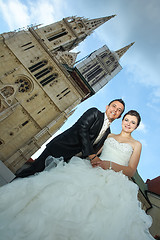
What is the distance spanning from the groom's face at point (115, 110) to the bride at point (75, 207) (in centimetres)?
125

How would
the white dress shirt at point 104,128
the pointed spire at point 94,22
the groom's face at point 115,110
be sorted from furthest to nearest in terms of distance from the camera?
the pointed spire at point 94,22
the white dress shirt at point 104,128
the groom's face at point 115,110

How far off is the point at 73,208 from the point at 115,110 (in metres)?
2.23

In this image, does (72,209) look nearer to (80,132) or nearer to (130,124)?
(80,132)

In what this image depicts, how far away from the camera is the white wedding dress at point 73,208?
55.7 inches

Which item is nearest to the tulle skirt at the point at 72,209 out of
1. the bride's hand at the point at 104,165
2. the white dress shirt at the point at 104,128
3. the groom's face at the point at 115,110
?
the bride's hand at the point at 104,165

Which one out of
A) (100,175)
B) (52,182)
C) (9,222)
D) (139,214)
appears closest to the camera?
(9,222)

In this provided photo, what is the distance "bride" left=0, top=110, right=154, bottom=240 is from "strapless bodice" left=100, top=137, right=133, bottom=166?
27 cm

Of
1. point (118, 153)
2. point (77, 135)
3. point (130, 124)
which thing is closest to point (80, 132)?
point (77, 135)

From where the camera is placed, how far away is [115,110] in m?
3.32

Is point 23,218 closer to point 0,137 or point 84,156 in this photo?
point 84,156

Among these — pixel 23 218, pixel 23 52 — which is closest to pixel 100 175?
pixel 23 218

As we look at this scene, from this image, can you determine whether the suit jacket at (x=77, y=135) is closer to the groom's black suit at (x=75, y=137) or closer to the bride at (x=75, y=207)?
the groom's black suit at (x=75, y=137)

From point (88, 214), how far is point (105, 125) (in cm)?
206

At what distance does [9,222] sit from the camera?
138 centimetres
